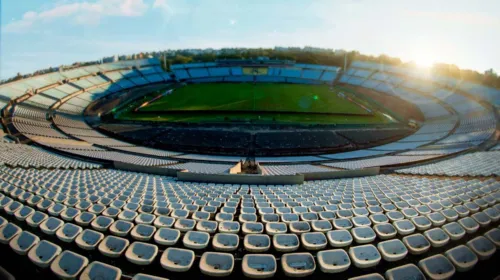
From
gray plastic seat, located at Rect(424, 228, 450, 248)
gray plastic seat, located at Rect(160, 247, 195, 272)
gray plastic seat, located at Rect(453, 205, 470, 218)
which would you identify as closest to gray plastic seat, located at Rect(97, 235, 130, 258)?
gray plastic seat, located at Rect(160, 247, 195, 272)

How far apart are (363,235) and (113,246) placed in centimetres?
548

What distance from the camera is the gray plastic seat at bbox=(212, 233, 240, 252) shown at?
5902 millimetres

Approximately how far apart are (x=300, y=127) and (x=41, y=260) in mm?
33902

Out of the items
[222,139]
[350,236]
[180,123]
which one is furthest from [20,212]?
[180,123]

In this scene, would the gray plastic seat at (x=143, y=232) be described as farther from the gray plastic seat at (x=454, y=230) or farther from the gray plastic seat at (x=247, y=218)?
the gray plastic seat at (x=454, y=230)

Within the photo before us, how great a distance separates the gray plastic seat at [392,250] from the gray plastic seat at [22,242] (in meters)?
7.03

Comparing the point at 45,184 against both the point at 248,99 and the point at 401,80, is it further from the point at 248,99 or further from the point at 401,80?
the point at 401,80

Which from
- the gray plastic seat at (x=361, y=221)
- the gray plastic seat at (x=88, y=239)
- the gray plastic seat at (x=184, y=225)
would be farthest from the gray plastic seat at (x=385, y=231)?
the gray plastic seat at (x=88, y=239)

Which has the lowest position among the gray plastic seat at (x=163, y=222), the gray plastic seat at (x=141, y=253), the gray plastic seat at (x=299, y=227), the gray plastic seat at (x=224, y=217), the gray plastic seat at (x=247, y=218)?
the gray plastic seat at (x=224, y=217)

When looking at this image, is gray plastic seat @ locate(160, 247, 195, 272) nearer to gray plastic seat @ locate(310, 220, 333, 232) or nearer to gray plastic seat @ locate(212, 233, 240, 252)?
gray plastic seat @ locate(212, 233, 240, 252)

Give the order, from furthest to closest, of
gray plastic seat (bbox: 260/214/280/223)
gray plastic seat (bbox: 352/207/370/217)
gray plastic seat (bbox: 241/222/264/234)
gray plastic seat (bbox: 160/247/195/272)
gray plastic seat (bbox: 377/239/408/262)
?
gray plastic seat (bbox: 352/207/370/217) < gray plastic seat (bbox: 260/214/280/223) < gray plastic seat (bbox: 241/222/264/234) < gray plastic seat (bbox: 377/239/408/262) < gray plastic seat (bbox: 160/247/195/272)

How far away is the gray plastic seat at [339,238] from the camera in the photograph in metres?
6.05

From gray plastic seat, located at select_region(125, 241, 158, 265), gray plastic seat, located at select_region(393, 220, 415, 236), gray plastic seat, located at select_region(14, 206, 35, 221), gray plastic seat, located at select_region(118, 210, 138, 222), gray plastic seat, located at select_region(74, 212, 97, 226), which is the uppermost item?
gray plastic seat, located at select_region(393, 220, 415, 236)

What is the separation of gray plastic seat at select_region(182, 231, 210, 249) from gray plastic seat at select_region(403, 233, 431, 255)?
4.22m
